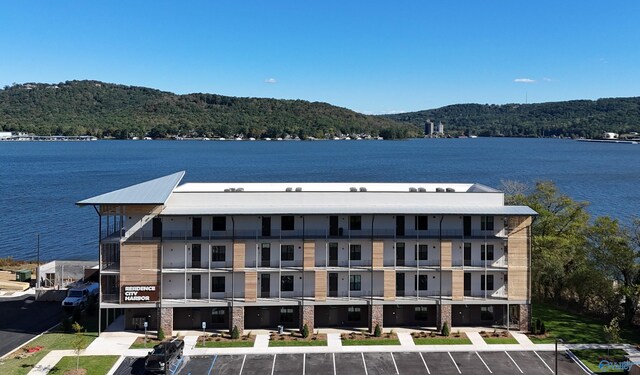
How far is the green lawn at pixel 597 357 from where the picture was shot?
3744 centimetres

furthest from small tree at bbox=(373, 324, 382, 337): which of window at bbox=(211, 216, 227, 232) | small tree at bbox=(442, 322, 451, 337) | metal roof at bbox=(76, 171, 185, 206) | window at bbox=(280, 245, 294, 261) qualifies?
metal roof at bbox=(76, 171, 185, 206)

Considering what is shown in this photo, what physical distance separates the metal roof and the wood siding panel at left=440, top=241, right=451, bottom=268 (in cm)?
2164

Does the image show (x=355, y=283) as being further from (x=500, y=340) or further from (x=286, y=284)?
(x=500, y=340)

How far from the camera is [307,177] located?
511 feet

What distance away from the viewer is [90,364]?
123 ft

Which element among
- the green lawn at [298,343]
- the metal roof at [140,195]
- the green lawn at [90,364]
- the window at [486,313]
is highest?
the metal roof at [140,195]

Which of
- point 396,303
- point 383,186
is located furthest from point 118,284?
point 383,186

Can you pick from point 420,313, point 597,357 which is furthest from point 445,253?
point 597,357

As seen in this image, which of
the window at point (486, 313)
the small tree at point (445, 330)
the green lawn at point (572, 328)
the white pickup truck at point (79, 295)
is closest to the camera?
the green lawn at point (572, 328)

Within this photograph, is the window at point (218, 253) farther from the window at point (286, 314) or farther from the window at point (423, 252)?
the window at point (423, 252)

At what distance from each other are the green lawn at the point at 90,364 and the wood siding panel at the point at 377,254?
2001cm

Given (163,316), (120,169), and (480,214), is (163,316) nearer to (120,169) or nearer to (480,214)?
(480,214)

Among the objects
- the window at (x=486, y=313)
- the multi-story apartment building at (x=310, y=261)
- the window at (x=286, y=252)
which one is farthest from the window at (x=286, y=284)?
the window at (x=486, y=313)

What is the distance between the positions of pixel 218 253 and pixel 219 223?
Answer: 2347 mm
